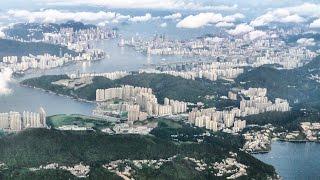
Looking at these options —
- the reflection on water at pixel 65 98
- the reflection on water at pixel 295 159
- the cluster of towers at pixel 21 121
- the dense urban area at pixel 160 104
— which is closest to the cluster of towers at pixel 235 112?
the dense urban area at pixel 160 104

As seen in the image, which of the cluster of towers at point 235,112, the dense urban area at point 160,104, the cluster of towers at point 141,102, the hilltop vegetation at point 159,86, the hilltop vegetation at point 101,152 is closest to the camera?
the hilltop vegetation at point 101,152

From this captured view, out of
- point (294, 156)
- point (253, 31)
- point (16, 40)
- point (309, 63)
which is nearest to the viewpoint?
point (294, 156)

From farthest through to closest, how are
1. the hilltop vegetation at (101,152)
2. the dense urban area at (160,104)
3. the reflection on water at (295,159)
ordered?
the reflection on water at (295,159) → the dense urban area at (160,104) → the hilltop vegetation at (101,152)

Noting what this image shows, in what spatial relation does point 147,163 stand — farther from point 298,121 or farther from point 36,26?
point 36,26

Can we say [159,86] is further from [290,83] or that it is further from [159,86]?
[290,83]

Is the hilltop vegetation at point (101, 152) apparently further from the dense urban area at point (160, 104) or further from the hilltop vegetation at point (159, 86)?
the hilltop vegetation at point (159, 86)

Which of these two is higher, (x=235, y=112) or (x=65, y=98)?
(x=235, y=112)

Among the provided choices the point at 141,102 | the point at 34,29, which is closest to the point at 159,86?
the point at 141,102

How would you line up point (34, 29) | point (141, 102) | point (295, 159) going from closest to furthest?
point (295, 159)
point (141, 102)
point (34, 29)

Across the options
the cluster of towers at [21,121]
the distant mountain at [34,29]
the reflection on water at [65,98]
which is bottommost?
the reflection on water at [65,98]

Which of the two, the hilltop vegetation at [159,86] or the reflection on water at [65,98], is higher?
the hilltop vegetation at [159,86]

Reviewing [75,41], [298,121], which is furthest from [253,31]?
[298,121]
